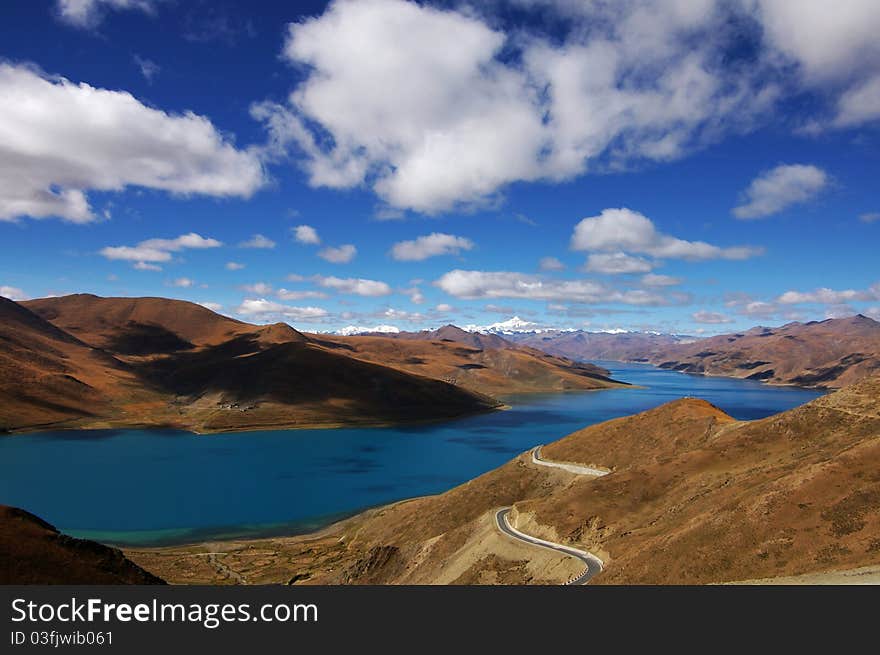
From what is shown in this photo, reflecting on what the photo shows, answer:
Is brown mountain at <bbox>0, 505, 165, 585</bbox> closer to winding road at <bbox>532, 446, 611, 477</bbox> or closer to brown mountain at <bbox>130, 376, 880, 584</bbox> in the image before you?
brown mountain at <bbox>130, 376, 880, 584</bbox>

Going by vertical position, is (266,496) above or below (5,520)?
below

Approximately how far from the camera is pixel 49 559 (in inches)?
1624

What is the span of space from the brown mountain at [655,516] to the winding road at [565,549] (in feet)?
3.71

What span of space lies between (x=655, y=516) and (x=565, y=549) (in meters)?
12.2

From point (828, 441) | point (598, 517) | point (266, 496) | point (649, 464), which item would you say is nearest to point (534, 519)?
point (598, 517)

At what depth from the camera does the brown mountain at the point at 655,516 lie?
42969mm

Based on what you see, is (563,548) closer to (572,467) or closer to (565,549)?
(565,549)

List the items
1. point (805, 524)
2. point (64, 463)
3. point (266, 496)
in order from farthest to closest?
point (64, 463)
point (266, 496)
point (805, 524)

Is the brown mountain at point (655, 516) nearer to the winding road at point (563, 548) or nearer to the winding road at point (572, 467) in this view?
the winding road at point (563, 548)

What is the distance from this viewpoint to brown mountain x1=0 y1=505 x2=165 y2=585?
3903 cm

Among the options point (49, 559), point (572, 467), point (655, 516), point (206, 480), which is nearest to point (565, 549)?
point (655, 516)

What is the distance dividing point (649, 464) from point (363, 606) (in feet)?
215

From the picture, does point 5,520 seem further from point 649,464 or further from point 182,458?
point 182,458

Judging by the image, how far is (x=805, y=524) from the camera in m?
43.0
